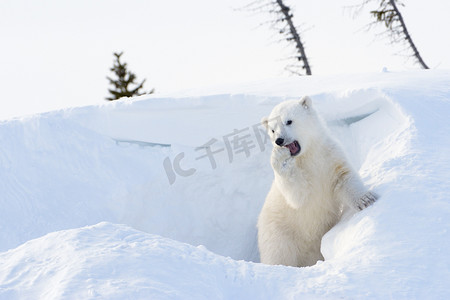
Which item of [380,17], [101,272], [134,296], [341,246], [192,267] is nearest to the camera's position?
[134,296]

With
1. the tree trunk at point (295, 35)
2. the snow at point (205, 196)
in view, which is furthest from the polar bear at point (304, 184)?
the tree trunk at point (295, 35)

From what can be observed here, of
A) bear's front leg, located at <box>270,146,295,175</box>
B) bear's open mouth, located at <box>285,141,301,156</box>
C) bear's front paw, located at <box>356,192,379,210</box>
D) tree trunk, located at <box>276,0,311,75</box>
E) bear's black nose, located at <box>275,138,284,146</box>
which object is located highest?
tree trunk, located at <box>276,0,311,75</box>

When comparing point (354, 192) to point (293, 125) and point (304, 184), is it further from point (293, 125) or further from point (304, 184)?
point (293, 125)

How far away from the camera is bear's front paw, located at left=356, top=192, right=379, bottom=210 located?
3266 millimetres

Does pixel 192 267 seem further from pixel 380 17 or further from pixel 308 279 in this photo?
pixel 380 17

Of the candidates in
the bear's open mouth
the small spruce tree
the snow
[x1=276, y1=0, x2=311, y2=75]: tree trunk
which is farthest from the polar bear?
the small spruce tree

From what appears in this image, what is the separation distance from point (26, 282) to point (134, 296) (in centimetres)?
58

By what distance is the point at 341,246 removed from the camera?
10.3ft

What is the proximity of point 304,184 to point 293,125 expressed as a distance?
1.68ft

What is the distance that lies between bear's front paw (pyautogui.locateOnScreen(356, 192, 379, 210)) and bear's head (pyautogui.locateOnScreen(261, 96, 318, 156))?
644mm

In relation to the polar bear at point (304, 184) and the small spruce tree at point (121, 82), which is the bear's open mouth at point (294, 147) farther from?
the small spruce tree at point (121, 82)

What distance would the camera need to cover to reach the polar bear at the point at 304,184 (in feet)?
11.9

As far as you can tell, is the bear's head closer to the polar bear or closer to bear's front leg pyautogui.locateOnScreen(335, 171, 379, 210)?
the polar bear

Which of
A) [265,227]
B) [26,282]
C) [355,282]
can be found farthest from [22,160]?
[355,282]
